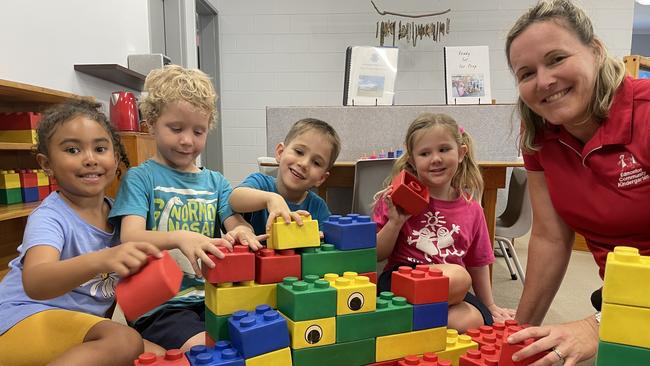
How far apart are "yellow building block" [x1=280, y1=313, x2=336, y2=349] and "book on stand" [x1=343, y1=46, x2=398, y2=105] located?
2202 millimetres

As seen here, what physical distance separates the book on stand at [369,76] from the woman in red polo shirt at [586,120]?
1.82 meters

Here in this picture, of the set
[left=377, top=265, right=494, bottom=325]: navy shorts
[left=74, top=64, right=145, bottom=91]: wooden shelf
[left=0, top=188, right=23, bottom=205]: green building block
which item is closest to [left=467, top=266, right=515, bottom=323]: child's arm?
[left=377, top=265, right=494, bottom=325]: navy shorts

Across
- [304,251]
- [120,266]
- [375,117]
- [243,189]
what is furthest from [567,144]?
[375,117]

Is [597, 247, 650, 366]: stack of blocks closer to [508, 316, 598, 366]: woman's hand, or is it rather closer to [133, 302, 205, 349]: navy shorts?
[508, 316, 598, 366]: woman's hand

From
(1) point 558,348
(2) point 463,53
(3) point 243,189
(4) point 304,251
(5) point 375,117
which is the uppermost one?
(2) point 463,53

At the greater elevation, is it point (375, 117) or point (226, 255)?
point (375, 117)

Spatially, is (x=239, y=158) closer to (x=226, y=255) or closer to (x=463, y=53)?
(x=463, y=53)

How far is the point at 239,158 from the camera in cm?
559

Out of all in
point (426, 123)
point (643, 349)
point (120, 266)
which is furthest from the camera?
point (426, 123)

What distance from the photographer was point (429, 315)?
103 centimetres

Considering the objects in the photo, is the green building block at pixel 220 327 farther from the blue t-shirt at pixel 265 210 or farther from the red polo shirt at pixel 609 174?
the red polo shirt at pixel 609 174

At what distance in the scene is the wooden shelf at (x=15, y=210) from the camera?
2.02 m

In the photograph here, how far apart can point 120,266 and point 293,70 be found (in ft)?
15.8

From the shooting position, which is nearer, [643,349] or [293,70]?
[643,349]
